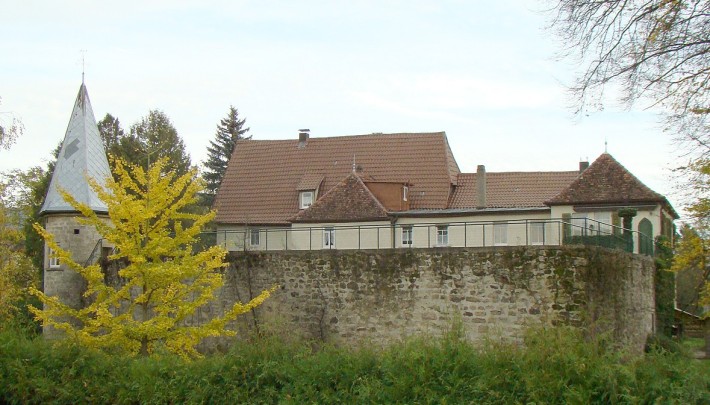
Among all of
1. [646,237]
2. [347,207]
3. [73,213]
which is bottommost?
[646,237]

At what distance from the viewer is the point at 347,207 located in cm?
3472

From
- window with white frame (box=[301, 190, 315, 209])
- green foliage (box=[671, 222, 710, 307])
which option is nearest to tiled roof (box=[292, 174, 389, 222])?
window with white frame (box=[301, 190, 315, 209])

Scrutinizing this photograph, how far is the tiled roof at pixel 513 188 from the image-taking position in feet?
125

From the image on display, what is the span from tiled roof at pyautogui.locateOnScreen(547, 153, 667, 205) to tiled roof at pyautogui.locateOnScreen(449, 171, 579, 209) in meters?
3.93

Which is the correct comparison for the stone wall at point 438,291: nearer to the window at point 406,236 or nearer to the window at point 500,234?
the window at point 500,234

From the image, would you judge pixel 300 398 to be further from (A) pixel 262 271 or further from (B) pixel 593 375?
(A) pixel 262 271

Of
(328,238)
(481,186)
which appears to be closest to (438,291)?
(328,238)

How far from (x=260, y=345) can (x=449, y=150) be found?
28.2 meters

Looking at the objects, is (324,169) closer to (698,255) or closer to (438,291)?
(438,291)

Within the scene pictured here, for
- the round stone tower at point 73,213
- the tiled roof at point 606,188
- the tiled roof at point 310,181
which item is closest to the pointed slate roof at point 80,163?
the round stone tower at point 73,213

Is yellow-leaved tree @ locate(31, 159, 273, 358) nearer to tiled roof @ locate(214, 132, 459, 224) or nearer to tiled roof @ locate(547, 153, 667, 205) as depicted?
tiled roof @ locate(547, 153, 667, 205)

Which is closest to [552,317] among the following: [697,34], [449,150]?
[697,34]

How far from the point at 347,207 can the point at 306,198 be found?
6655mm

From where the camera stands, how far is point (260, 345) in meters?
14.7
